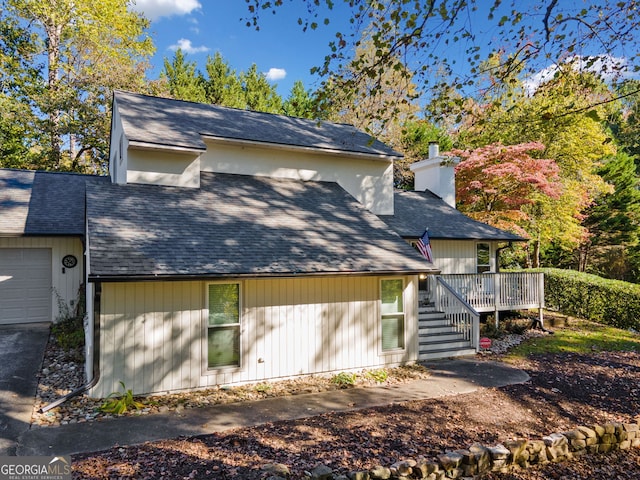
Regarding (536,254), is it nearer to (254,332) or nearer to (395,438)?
(254,332)

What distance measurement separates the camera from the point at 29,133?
19812mm

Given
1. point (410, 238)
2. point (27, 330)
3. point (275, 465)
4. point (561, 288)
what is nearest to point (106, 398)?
point (275, 465)

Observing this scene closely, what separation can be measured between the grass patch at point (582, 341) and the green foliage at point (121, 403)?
29.9 feet

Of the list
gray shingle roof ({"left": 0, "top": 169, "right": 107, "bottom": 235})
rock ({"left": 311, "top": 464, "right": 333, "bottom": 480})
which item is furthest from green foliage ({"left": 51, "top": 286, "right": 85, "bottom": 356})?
rock ({"left": 311, "top": 464, "right": 333, "bottom": 480})

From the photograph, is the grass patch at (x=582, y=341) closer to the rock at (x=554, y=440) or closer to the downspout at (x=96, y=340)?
the rock at (x=554, y=440)

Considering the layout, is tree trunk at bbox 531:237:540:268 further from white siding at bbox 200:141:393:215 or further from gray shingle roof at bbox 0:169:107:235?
gray shingle roof at bbox 0:169:107:235

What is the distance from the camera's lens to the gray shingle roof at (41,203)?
1120 cm

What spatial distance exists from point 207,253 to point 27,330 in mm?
6932

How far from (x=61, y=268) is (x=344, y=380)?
936cm

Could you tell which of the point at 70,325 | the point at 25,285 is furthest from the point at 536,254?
the point at 25,285

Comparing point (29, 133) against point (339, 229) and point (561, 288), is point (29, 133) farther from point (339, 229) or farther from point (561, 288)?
point (561, 288)

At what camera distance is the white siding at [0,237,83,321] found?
447 inches

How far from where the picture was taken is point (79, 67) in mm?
21422

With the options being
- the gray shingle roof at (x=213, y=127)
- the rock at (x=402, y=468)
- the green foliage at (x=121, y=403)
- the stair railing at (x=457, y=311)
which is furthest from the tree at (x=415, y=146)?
the rock at (x=402, y=468)
